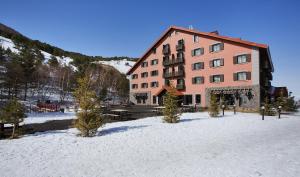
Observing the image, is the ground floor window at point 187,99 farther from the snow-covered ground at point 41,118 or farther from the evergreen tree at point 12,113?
the evergreen tree at point 12,113

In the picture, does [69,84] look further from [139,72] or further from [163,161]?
[163,161]

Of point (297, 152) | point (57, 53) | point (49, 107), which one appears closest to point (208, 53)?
point (49, 107)

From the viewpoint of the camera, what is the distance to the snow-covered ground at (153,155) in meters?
6.90

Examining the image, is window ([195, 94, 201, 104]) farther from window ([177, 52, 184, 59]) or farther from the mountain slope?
the mountain slope

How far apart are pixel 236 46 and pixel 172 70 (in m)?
15.5

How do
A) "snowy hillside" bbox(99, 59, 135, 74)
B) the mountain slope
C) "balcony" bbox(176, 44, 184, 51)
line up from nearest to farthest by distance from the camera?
1. "balcony" bbox(176, 44, 184, 51)
2. the mountain slope
3. "snowy hillside" bbox(99, 59, 135, 74)

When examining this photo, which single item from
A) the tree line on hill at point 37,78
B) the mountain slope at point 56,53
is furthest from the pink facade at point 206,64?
the mountain slope at point 56,53

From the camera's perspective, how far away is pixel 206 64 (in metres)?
39.4

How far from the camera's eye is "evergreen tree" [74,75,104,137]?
13.0 m

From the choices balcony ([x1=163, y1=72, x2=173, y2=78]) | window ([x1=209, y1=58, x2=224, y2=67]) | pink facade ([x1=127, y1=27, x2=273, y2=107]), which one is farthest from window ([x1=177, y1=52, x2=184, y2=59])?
window ([x1=209, y1=58, x2=224, y2=67])

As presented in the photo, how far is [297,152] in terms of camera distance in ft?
29.1

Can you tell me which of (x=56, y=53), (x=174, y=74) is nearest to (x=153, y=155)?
(x=174, y=74)

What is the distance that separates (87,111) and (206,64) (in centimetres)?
3055

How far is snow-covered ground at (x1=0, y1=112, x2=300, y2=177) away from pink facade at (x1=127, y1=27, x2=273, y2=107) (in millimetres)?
22282
